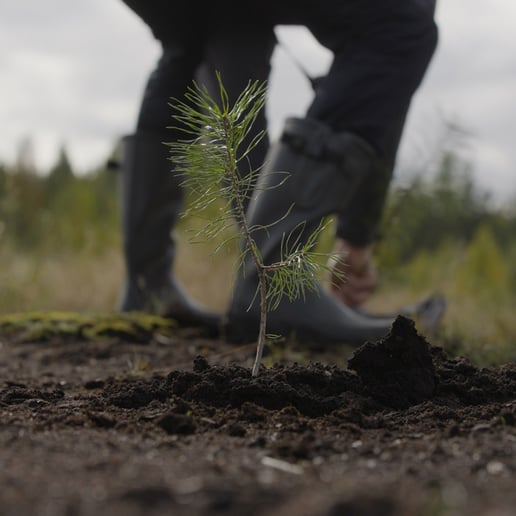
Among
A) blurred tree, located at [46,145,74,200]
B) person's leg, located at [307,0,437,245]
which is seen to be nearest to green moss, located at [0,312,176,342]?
person's leg, located at [307,0,437,245]

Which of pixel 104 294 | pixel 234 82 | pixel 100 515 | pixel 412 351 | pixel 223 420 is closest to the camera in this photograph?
pixel 100 515

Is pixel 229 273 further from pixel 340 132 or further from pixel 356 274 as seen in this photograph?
pixel 340 132

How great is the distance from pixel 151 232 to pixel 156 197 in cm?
20

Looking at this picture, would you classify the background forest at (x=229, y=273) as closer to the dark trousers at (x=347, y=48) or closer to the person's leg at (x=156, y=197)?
the person's leg at (x=156, y=197)

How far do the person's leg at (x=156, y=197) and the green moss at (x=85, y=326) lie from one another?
0.18 m

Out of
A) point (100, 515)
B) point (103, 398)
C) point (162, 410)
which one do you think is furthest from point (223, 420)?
point (100, 515)

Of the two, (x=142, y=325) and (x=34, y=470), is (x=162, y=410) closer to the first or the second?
(x=34, y=470)

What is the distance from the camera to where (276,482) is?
3.29ft

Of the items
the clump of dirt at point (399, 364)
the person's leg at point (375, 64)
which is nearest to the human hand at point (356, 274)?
the person's leg at point (375, 64)

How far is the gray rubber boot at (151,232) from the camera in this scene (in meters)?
3.70

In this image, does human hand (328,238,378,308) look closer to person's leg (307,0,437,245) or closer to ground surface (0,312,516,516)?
person's leg (307,0,437,245)

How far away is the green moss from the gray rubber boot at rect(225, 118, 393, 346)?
0.63 metres

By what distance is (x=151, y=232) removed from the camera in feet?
12.6

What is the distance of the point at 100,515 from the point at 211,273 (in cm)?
470
